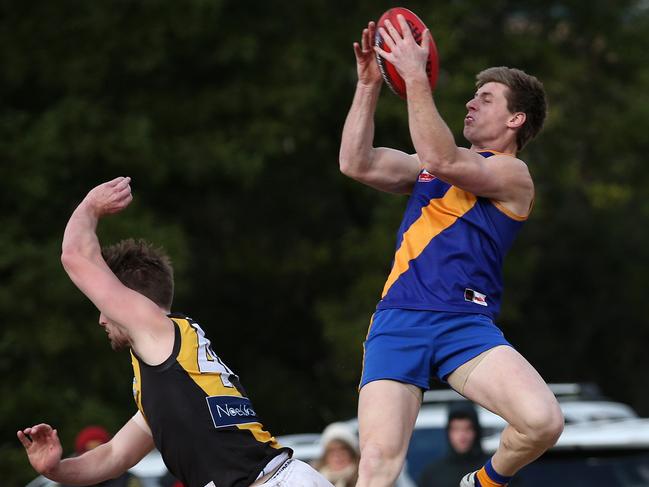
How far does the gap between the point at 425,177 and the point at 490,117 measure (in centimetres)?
43

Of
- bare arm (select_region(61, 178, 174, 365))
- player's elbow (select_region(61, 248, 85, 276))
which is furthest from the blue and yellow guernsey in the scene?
player's elbow (select_region(61, 248, 85, 276))

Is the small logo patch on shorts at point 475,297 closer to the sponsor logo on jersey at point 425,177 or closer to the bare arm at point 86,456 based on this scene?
the sponsor logo on jersey at point 425,177

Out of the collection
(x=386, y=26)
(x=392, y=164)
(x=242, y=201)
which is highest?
(x=386, y=26)

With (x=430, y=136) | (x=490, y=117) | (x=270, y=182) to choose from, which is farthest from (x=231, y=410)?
(x=270, y=182)

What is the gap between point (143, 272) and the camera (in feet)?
19.1

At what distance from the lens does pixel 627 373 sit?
104 ft

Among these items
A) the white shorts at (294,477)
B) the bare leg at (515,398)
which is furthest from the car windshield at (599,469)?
the white shorts at (294,477)

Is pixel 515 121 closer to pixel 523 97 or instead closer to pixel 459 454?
pixel 523 97

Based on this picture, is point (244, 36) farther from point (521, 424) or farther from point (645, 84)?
point (521, 424)

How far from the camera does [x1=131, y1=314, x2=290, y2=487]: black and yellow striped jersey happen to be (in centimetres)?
556

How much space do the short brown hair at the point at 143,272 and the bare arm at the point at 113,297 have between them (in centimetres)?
16


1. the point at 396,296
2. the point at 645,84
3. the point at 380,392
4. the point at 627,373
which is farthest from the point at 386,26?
the point at 627,373

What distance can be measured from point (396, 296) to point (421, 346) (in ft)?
0.98

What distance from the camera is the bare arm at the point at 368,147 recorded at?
21.4 ft
